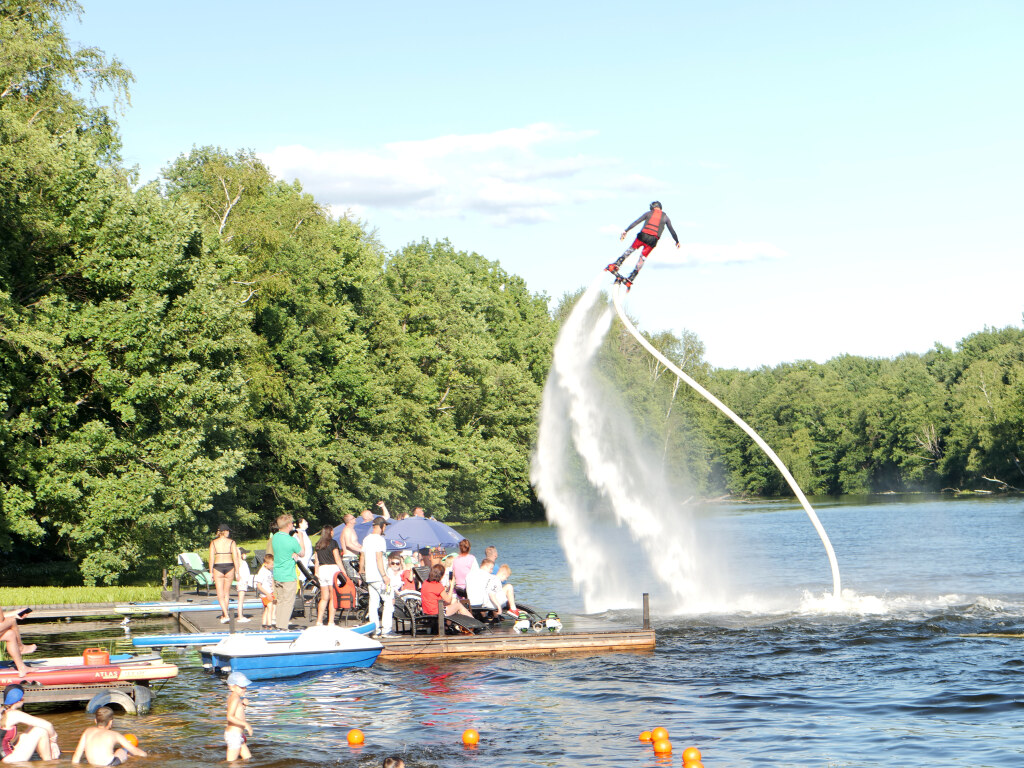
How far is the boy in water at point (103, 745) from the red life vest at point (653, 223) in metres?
11.7

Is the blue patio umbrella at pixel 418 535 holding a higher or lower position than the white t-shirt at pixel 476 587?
higher

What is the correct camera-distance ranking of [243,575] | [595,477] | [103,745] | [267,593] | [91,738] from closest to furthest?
[103,745] → [91,738] → [267,593] → [243,575] → [595,477]

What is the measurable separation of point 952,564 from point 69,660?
33.8 m

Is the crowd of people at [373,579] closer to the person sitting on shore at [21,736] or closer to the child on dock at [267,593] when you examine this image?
the child on dock at [267,593]

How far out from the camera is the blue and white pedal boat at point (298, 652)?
17641 millimetres

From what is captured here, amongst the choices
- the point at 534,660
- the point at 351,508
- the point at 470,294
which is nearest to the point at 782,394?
the point at 470,294

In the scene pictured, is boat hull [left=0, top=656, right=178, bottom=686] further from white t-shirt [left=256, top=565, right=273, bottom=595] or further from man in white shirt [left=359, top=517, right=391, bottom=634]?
man in white shirt [left=359, top=517, right=391, bottom=634]

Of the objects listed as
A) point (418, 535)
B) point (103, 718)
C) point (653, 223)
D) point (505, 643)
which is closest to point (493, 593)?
point (505, 643)

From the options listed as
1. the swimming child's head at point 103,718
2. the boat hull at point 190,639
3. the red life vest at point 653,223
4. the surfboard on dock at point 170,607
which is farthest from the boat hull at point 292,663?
the red life vest at point 653,223

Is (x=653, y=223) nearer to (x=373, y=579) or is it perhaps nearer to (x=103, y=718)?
(x=373, y=579)

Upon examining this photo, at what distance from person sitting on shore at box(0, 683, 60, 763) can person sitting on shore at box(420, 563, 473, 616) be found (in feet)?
25.2

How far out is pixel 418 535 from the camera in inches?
1115

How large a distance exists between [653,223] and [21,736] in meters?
12.7

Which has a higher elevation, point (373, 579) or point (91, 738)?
point (373, 579)
